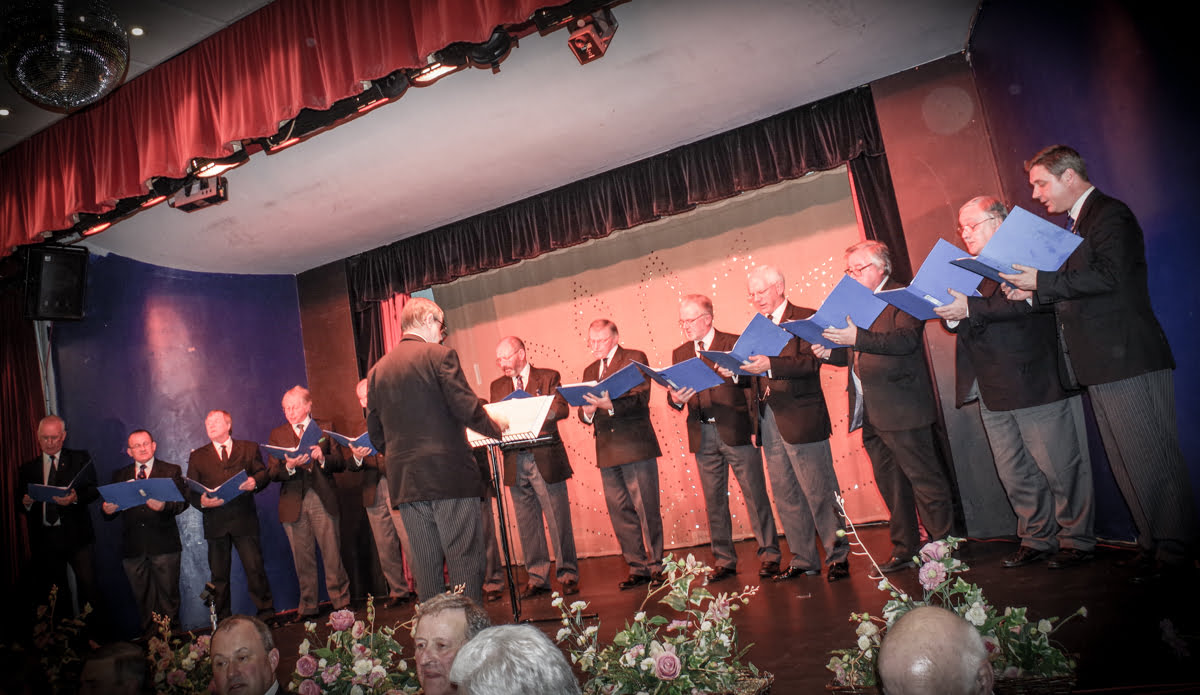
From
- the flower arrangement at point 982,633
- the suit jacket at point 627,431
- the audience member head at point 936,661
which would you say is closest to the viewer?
the audience member head at point 936,661

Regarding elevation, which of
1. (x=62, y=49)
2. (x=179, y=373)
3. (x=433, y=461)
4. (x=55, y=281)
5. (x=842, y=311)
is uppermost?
(x=55, y=281)

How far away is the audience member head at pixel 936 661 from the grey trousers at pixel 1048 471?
2.59 m

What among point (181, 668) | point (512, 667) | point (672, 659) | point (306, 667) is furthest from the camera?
point (181, 668)

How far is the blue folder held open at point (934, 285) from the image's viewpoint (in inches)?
126

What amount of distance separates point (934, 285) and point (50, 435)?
6.16 metres

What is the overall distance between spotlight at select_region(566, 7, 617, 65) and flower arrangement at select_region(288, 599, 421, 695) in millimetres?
2694

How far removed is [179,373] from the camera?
6.72 m

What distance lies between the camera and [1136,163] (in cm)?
303

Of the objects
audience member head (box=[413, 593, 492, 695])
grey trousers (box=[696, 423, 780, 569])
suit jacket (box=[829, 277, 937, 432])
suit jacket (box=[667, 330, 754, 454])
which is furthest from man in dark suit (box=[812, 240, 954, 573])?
audience member head (box=[413, 593, 492, 695])

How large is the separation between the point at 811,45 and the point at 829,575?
9.90 ft

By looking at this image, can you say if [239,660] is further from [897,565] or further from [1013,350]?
[1013,350]

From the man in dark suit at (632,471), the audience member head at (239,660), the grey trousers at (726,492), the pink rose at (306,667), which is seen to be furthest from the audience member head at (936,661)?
the man in dark suit at (632,471)

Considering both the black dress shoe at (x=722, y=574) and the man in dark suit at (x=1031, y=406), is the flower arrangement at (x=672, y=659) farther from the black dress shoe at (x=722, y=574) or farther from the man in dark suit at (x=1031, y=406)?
the black dress shoe at (x=722, y=574)

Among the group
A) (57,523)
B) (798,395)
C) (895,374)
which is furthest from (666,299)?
(57,523)
